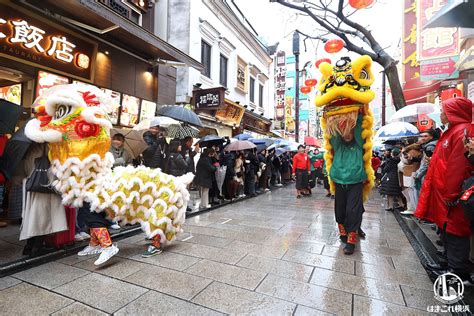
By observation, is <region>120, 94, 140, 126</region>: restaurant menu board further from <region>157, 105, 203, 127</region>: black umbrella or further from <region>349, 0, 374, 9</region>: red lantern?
<region>349, 0, 374, 9</region>: red lantern

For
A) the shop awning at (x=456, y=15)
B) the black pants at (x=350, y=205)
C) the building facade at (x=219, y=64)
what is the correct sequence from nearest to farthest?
the shop awning at (x=456, y=15), the black pants at (x=350, y=205), the building facade at (x=219, y=64)

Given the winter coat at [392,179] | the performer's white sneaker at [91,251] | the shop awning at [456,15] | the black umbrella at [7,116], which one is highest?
the shop awning at [456,15]

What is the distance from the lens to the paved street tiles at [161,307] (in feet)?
8.10

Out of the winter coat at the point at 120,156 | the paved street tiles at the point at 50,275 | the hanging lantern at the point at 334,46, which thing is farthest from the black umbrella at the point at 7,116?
the hanging lantern at the point at 334,46

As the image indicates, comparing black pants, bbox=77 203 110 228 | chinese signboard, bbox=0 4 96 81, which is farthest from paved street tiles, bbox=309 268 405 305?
chinese signboard, bbox=0 4 96 81

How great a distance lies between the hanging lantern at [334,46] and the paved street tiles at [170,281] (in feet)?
28.2

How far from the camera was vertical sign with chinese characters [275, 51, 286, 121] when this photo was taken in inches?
899

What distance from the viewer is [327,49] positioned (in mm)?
8961

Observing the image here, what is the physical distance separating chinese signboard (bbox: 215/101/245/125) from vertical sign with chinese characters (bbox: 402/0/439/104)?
8889 millimetres

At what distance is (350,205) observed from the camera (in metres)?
4.21

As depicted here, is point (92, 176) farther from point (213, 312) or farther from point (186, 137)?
point (186, 137)

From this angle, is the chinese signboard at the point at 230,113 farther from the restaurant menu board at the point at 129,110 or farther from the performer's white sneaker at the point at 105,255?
the performer's white sneaker at the point at 105,255

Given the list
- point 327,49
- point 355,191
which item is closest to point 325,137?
point 355,191

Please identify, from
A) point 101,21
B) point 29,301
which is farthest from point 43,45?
point 29,301
